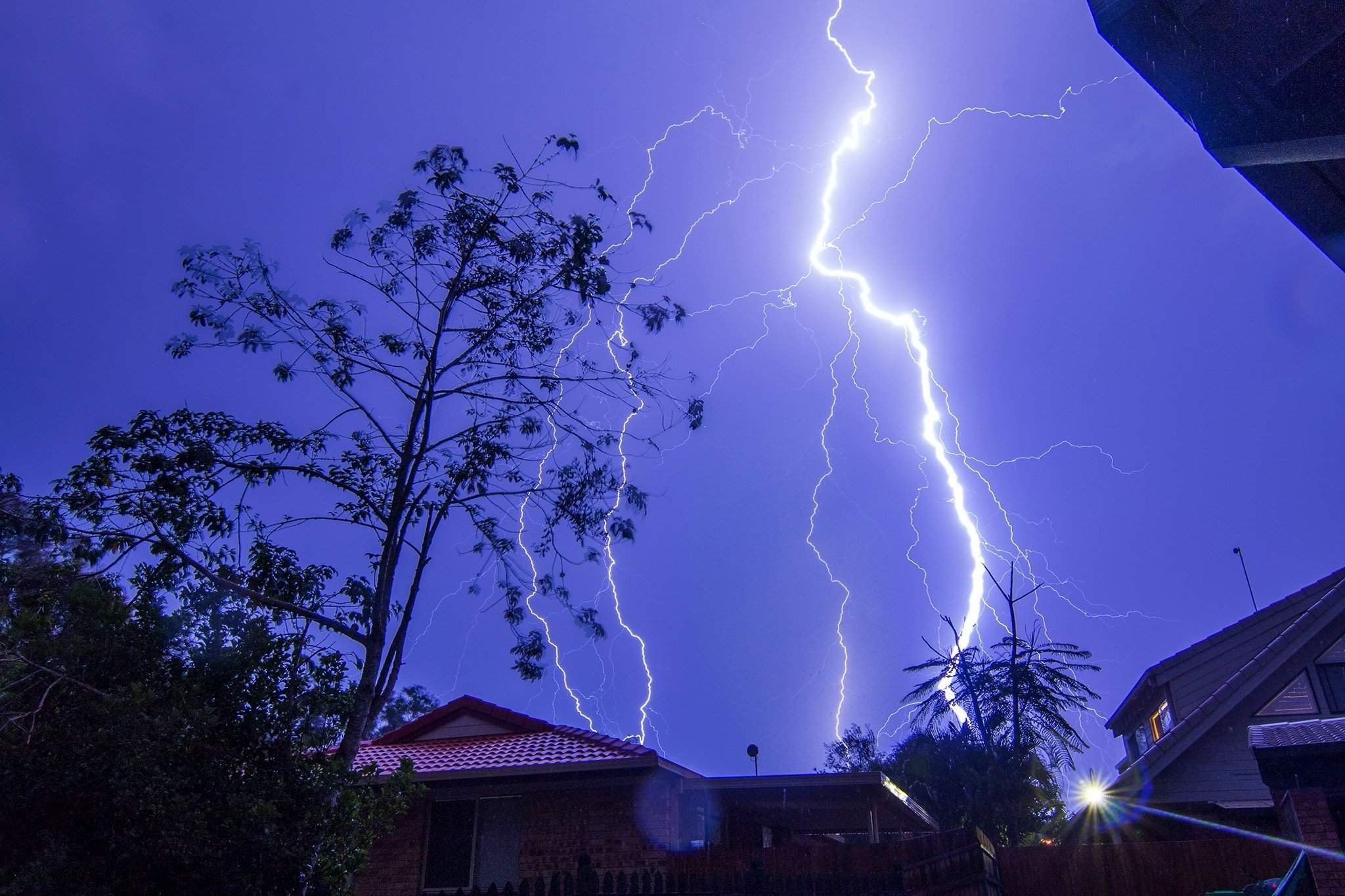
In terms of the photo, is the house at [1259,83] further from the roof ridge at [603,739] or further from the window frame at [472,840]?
the window frame at [472,840]

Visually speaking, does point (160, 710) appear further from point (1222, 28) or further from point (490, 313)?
point (1222, 28)

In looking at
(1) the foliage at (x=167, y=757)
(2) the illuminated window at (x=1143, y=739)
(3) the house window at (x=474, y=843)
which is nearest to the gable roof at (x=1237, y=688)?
(2) the illuminated window at (x=1143, y=739)

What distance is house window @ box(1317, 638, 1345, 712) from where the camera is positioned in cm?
1145

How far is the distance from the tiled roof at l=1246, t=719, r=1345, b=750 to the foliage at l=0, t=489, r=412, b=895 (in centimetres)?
706

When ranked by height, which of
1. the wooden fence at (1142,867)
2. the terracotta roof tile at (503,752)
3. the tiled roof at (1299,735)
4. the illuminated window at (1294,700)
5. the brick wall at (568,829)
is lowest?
the wooden fence at (1142,867)

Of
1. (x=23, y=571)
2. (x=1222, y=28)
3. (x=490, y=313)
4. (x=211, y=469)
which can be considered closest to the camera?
(x=1222, y=28)

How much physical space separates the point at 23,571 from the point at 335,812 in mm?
3400

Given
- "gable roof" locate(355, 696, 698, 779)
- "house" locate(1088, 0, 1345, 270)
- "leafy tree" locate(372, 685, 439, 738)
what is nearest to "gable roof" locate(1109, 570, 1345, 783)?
"gable roof" locate(355, 696, 698, 779)

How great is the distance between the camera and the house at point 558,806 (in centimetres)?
1134

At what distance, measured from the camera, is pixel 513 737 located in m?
13.8

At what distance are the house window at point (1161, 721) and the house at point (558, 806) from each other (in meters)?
6.34

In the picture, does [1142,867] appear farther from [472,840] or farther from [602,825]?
[472,840]

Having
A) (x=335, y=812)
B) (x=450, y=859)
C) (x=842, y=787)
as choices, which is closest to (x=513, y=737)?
(x=450, y=859)

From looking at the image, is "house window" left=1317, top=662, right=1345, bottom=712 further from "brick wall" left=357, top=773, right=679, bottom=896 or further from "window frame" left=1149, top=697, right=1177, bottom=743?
"brick wall" left=357, top=773, right=679, bottom=896
